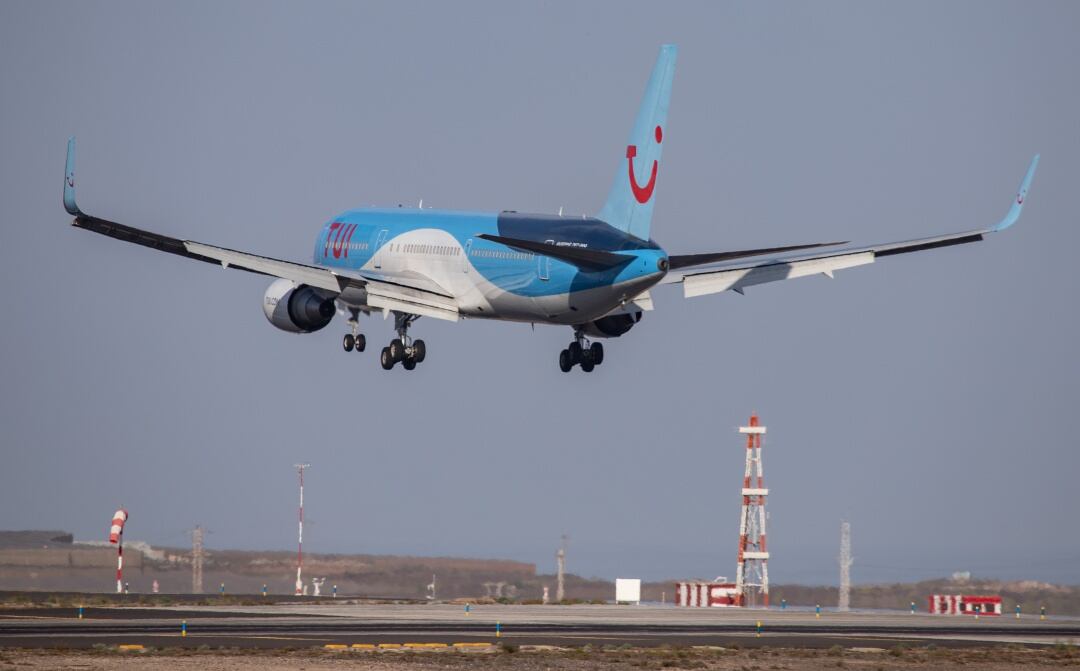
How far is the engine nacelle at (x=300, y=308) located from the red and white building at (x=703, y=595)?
88.7 ft

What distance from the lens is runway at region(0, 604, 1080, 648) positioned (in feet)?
183

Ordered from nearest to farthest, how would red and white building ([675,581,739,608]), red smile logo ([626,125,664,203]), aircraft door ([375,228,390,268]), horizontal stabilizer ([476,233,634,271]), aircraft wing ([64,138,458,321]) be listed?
horizontal stabilizer ([476,233,634,271]), red smile logo ([626,125,664,203]), aircraft wing ([64,138,458,321]), aircraft door ([375,228,390,268]), red and white building ([675,581,739,608])

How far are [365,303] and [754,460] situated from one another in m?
33.6

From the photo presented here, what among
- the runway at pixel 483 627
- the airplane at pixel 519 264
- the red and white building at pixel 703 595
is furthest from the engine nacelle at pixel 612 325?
the red and white building at pixel 703 595

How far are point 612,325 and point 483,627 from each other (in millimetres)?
16694

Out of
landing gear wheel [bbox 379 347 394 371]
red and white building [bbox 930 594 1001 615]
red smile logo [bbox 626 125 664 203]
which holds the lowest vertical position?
red and white building [bbox 930 594 1001 615]

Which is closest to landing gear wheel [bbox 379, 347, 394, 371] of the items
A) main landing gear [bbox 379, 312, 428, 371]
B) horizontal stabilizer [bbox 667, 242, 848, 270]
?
main landing gear [bbox 379, 312, 428, 371]

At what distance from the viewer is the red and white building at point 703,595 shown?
9444 centimetres

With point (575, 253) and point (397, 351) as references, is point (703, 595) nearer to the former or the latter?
point (397, 351)

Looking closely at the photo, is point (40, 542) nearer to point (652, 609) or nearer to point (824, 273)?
point (652, 609)

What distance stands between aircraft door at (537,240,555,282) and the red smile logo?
13.6 feet

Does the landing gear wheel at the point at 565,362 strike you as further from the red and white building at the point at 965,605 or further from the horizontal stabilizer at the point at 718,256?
the red and white building at the point at 965,605

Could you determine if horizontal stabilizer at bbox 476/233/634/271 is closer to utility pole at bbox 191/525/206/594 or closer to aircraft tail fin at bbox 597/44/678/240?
aircraft tail fin at bbox 597/44/678/240

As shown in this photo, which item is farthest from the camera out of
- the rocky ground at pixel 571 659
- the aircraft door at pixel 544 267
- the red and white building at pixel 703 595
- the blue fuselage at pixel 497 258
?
the red and white building at pixel 703 595
